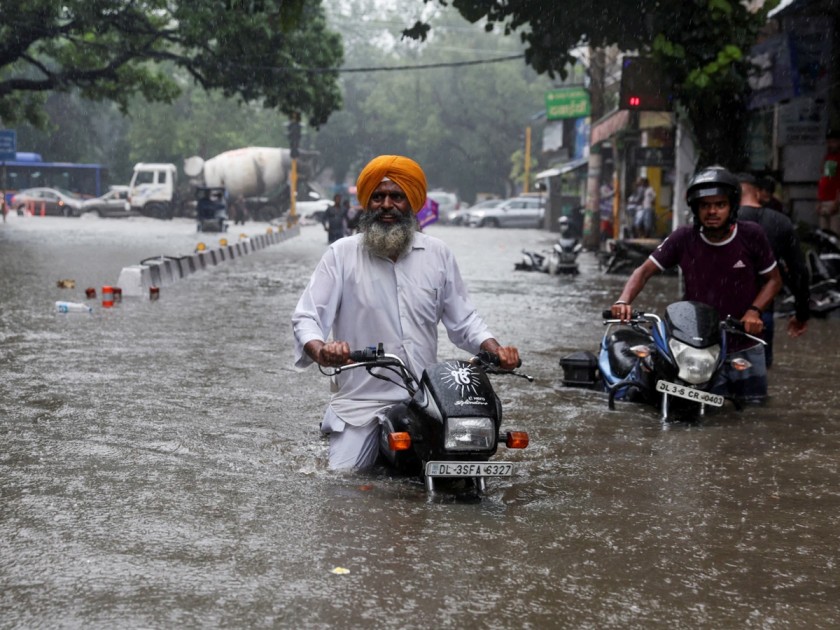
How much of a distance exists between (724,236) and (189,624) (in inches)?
197

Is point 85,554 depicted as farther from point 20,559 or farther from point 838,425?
point 838,425

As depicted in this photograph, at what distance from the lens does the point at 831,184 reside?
1766 cm

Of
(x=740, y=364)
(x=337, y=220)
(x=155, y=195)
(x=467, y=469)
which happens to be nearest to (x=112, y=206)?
(x=155, y=195)

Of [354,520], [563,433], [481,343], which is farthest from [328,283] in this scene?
[563,433]

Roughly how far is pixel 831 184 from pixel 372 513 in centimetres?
1368

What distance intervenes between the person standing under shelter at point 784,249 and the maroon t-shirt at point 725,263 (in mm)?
455

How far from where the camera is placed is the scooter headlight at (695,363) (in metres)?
7.72

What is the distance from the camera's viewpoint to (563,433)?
299 inches

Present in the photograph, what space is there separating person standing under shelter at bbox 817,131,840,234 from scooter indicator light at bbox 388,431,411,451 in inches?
524

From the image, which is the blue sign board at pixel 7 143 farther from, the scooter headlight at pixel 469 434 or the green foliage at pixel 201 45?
the scooter headlight at pixel 469 434

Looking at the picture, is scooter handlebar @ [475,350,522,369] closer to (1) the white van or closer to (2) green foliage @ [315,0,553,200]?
(1) the white van

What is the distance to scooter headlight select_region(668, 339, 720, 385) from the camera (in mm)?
7723

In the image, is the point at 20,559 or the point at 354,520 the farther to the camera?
the point at 354,520

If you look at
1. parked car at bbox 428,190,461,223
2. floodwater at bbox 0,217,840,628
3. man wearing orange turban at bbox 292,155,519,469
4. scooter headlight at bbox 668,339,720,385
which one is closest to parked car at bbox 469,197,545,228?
parked car at bbox 428,190,461,223
